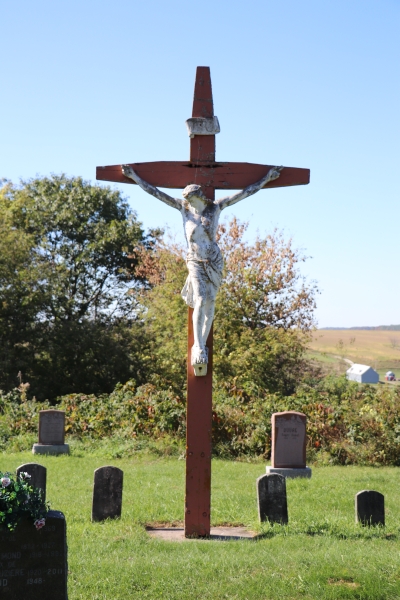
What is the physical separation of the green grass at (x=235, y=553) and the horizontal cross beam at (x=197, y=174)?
4.00 metres

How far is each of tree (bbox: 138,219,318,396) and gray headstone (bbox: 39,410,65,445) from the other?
5201 mm

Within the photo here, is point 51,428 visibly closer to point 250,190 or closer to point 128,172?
point 128,172

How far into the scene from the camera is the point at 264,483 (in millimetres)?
8672

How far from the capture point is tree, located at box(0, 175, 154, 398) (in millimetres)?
26172

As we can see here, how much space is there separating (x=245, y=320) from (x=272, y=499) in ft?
48.6

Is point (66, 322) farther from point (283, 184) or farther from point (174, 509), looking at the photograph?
point (283, 184)

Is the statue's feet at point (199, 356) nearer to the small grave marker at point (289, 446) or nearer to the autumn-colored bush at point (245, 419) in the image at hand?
the small grave marker at point (289, 446)

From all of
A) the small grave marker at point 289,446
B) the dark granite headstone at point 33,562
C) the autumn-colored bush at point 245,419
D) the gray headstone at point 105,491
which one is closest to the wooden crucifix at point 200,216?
the gray headstone at point 105,491

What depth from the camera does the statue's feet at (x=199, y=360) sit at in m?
7.84

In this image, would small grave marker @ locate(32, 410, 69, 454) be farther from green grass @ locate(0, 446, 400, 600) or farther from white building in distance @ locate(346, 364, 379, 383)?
white building in distance @ locate(346, 364, 379, 383)

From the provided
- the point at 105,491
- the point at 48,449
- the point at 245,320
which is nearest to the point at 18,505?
the point at 105,491

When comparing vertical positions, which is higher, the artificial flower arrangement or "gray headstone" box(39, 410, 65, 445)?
the artificial flower arrangement

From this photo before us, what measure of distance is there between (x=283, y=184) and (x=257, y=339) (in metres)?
14.4

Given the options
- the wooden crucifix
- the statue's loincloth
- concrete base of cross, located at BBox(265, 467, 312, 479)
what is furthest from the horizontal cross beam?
concrete base of cross, located at BBox(265, 467, 312, 479)
